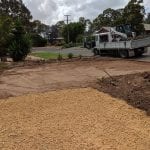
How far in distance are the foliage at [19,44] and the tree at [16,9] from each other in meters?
60.2

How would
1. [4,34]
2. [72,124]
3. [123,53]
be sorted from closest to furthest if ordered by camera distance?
[72,124]
[123,53]
[4,34]

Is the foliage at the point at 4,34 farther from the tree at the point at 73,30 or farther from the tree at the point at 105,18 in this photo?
the tree at the point at 73,30

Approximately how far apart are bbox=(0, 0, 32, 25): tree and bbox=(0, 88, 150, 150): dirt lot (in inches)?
3281

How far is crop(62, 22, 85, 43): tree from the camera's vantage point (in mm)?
104188

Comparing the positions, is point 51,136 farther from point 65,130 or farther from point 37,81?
point 37,81

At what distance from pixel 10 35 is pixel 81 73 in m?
14.5

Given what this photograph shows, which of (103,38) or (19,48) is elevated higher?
A: (103,38)

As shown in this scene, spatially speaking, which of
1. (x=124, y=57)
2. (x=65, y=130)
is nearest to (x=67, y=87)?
(x=65, y=130)

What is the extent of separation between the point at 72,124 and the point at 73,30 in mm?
93809

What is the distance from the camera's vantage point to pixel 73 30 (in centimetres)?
10425

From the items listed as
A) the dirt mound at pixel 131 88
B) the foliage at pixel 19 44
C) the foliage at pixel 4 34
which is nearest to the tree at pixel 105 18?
the foliage at pixel 4 34

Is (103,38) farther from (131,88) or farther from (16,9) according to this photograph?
(16,9)

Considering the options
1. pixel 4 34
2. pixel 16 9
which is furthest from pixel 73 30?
pixel 4 34

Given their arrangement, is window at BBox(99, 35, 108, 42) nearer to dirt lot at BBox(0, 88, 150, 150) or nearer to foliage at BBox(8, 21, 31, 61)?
foliage at BBox(8, 21, 31, 61)
